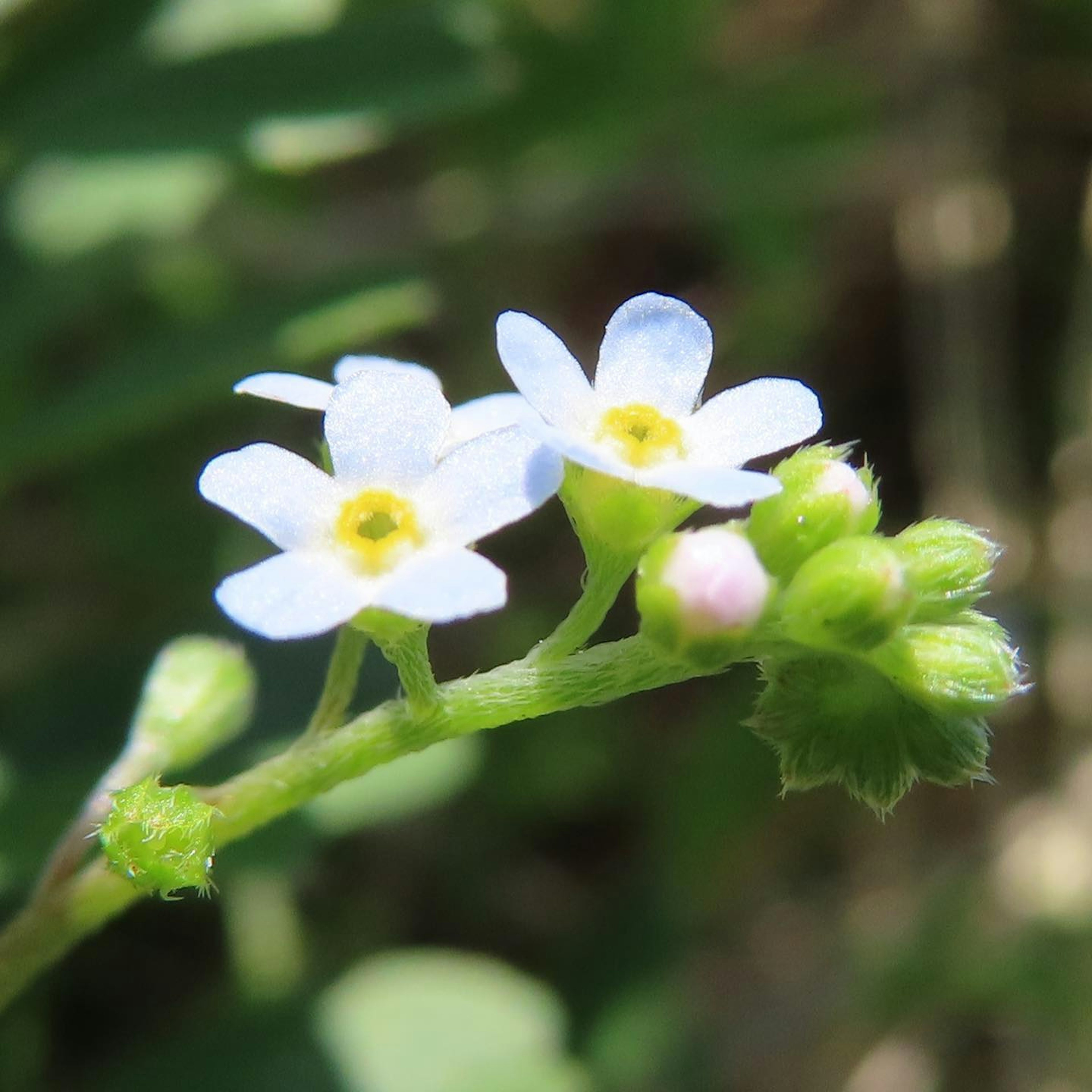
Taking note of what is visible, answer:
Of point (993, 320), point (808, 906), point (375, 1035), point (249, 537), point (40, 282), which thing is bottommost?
point (808, 906)

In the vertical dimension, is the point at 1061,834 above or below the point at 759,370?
below

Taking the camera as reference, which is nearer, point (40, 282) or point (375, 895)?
point (40, 282)

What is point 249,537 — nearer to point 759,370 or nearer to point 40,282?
point 40,282

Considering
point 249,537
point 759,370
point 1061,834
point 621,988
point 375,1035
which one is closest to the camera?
point 375,1035

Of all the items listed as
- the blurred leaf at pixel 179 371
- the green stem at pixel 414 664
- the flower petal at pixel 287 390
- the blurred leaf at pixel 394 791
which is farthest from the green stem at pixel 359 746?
the blurred leaf at pixel 179 371

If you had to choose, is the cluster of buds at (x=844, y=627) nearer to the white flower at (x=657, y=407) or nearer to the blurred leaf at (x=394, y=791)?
the white flower at (x=657, y=407)

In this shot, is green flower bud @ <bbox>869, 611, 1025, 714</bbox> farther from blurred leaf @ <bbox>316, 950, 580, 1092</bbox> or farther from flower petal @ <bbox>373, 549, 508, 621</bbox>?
blurred leaf @ <bbox>316, 950, 580, 1092</bbox>

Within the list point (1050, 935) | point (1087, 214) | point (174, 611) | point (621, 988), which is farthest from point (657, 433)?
point (1087, 214)
